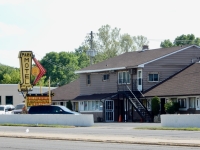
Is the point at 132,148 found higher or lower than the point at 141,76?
lower

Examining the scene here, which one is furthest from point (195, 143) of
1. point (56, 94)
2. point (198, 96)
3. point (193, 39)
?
point (193, 39)

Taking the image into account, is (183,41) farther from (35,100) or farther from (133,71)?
(35,100)

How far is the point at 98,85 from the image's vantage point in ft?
219

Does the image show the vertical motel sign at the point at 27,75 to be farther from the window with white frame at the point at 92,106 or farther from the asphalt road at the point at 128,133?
the asphalt road at the point at 128,133

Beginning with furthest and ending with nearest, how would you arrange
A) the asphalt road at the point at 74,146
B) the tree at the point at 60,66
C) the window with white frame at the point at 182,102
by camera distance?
the tree at the point at 60,66 < the window with white frame at the point at 182,102 < the asphalt road at the point at 74,146

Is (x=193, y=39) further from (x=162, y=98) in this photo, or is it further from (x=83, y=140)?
(x=83, y=140)

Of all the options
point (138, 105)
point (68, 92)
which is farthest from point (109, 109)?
point (68, 92)

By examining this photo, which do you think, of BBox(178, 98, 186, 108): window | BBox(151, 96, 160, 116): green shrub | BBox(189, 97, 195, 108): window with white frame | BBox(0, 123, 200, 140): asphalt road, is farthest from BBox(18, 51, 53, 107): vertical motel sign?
BBox(0, 123, 200, 140): asphalt road

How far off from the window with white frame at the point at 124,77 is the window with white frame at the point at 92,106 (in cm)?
335

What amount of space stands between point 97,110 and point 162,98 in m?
9.29

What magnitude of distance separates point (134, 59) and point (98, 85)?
540 centimetres

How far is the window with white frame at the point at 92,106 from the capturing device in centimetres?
6347

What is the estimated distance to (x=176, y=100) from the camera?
55.5m

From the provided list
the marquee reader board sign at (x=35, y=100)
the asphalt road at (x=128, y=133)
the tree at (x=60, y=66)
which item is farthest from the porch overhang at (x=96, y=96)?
the tree at (x=60, y=66)
